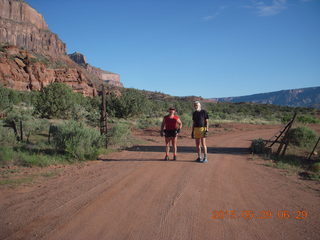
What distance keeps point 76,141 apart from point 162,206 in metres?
4.76

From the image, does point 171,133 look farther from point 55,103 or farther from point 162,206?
point 55,103

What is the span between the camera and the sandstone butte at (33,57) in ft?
212

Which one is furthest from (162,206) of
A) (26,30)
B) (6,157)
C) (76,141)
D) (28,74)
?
(26,30)

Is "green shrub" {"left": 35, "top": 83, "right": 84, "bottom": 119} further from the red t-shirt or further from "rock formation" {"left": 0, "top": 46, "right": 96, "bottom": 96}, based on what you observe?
"rock formation" {"left": 0, "top": 46, "right": 96, "bottom": 96}

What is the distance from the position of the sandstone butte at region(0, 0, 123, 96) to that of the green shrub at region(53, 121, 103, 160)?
37.0 meters

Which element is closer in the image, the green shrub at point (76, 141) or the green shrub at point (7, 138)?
the green shrub at point (76, 141)

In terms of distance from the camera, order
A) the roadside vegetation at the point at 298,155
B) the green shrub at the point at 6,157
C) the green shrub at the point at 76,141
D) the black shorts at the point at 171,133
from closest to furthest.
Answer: the green shrub at the point at 6,157
the roadside vegetation at the point at 298,155
the black shorts at the point at 171,133
the green shrub at the point at 76,141

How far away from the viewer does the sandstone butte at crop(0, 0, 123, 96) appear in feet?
212

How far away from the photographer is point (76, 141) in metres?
7.68

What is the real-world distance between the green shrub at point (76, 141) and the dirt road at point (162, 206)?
1.36m

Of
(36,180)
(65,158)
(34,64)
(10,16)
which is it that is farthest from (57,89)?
(10,16)

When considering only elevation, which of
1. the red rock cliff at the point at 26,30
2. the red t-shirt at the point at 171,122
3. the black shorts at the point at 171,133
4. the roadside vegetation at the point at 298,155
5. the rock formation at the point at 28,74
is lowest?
the roadside vegetation at the point at 298,155

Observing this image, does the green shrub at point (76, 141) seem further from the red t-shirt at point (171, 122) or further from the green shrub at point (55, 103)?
the green shrub at point (55, 103)

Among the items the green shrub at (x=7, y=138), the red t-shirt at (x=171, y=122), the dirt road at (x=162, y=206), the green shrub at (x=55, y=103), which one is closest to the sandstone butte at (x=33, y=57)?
the green shrub at (x=55, y=103)
